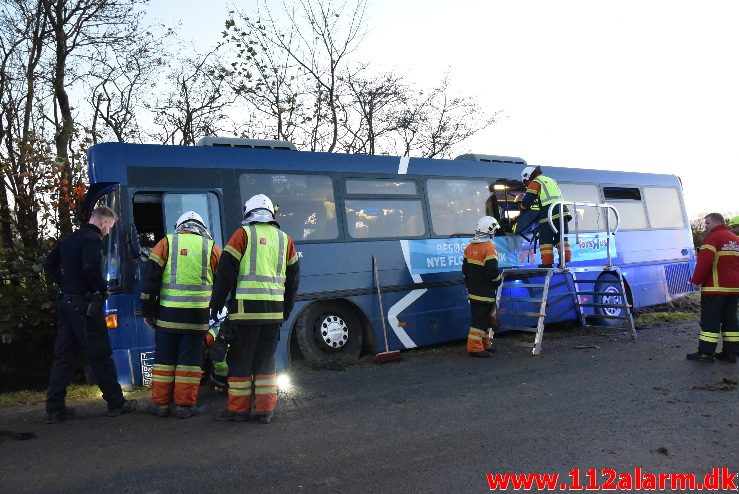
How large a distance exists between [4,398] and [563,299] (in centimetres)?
790

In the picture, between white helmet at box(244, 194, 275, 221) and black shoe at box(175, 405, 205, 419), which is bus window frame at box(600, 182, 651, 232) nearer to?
white helmet at box(244, 194, 275, 221)

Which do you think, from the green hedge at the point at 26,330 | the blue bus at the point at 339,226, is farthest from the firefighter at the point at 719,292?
the green hedge at the point at 26,330

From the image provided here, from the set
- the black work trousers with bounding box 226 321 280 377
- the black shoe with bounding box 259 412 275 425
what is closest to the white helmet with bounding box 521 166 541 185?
the black work trousers with bounding box 226 321 280 377

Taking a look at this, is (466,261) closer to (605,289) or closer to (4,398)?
(605,289)

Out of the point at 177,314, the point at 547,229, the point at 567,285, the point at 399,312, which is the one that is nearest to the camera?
the point at 177,314

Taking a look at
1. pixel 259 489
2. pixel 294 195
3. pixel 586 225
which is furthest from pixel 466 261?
pixel 259 489

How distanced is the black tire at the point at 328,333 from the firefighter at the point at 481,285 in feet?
5.13

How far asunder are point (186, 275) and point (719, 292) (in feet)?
20.3

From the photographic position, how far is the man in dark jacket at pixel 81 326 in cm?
525

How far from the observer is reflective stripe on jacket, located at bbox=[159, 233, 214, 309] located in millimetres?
5207

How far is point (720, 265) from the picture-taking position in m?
7.29

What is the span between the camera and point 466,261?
26.5 ft

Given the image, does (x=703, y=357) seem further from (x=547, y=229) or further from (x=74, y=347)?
(x=74, y=347)

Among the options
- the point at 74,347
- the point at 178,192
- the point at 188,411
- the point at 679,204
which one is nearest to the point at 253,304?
the point at 188,411
